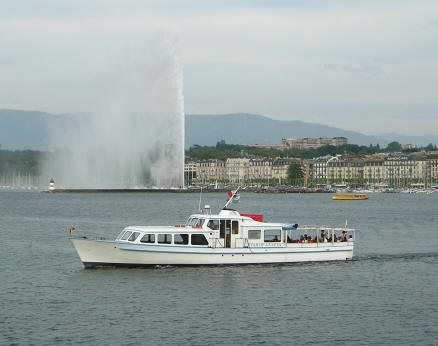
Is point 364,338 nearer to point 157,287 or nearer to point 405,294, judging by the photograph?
point 405,294

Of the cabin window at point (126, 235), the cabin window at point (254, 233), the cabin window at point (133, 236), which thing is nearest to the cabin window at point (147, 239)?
the cabin window at point (133, 236)

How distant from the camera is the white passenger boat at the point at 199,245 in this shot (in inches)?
1227

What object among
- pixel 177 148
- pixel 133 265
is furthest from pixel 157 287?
pixel 177 148

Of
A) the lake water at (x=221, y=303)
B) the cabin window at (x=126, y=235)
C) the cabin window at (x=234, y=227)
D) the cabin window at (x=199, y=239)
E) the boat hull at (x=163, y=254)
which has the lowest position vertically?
the lake water at (x=221, y=303)

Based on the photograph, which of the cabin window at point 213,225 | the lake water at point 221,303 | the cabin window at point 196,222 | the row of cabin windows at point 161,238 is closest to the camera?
the lake water at point 221,303

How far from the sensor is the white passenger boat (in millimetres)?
31156

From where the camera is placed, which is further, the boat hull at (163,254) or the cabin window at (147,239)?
the cabin window at (147,239)

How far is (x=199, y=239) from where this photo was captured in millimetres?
31797

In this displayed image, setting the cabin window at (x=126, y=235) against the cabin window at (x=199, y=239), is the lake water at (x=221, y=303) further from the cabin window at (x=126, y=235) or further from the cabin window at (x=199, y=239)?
the cabin window at (x=126, y=235)

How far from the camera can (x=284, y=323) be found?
23.7m

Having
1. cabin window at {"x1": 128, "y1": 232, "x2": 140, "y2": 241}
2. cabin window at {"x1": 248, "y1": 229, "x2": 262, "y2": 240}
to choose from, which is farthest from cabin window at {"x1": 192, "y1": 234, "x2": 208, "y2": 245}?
cabin window at {"x1": 128, "y1": 232, "x2": 140, "y2": 241}

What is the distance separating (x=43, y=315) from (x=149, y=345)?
16.8 ft

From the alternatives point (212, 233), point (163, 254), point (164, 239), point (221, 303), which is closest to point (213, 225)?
point (212, 233)

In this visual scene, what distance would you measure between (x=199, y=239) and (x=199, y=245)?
0.28 meters
